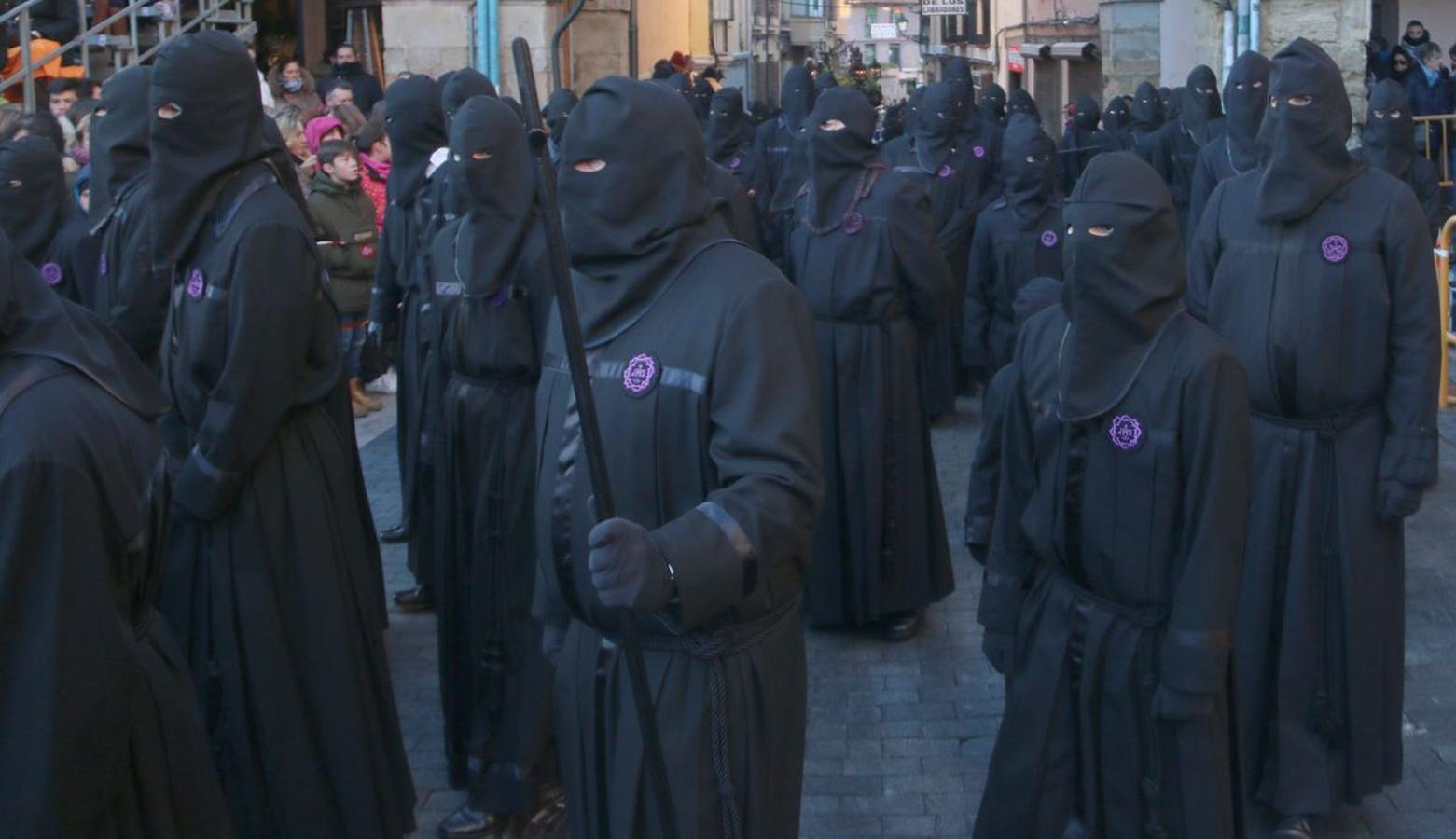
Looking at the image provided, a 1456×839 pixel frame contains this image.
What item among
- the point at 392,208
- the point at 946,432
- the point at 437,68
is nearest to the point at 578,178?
the point at 392,208

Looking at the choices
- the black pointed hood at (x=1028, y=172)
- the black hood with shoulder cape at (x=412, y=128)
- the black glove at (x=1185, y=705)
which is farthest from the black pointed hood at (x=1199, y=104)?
the black glove at (x=1185, y=705)

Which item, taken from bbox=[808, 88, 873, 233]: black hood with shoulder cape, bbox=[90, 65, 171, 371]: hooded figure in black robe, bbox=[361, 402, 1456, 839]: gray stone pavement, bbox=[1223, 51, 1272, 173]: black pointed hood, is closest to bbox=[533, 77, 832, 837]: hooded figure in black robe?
bbox=[90, 65, 171, 371]: hooded figure in black robe

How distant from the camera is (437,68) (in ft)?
63.2

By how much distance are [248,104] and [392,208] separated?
11.3 ft

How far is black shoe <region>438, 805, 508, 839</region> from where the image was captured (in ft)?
18.5

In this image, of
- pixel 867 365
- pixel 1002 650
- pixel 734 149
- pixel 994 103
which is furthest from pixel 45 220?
pixel 994 103

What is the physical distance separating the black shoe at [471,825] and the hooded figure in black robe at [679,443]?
2025 mm

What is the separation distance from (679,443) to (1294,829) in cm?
281

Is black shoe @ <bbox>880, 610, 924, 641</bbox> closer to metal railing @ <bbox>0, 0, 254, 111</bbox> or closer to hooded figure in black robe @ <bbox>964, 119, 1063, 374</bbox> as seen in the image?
hooded figure in black robe @ <bbox>964, 119, 1063, 374</bbox>

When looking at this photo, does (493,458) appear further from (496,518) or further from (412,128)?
(412,128)

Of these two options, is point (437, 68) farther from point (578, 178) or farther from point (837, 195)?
point (578, 178)

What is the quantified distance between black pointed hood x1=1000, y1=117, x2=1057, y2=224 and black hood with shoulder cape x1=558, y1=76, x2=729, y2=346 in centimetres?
735

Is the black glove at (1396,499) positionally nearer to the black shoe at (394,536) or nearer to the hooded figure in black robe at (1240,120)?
the hooded figure in black robe at (1240,120)

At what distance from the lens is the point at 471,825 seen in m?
5.66
